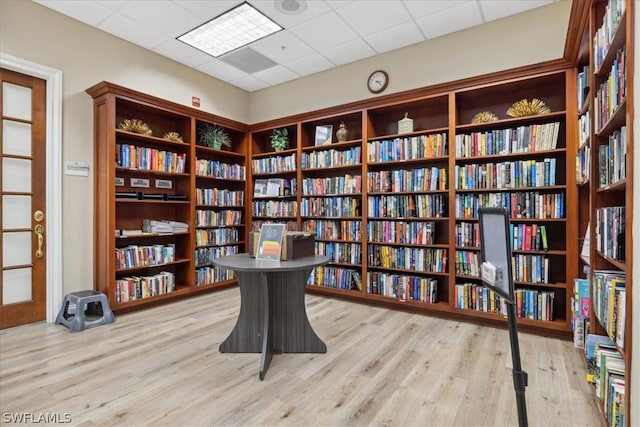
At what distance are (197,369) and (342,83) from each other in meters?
3.74

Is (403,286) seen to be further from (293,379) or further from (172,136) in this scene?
(172,136)

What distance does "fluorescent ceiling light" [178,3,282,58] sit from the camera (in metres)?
3.21

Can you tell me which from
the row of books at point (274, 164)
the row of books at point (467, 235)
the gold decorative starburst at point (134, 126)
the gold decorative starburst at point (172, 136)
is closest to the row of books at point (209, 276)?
the row of books at point (274, 164)

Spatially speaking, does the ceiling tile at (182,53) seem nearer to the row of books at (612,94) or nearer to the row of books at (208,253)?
the row of books at (208,253)

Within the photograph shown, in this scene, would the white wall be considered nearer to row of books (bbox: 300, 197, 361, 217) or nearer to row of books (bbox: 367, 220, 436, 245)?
row of books (bbox: 300, 197, 361, 217)

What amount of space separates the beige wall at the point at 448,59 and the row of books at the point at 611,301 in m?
2.34

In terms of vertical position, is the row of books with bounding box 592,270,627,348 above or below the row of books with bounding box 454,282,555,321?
above

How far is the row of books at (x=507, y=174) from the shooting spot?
2887mm

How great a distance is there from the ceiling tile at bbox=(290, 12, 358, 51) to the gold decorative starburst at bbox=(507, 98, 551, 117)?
186 centimetres

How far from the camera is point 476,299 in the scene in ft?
10.4

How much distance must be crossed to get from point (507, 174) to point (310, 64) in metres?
2.82

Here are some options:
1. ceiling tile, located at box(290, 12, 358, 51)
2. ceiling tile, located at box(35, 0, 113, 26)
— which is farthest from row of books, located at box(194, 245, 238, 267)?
ceiling tile, located at box(290, 12, 358, 51)

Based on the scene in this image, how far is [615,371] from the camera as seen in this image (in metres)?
1.45

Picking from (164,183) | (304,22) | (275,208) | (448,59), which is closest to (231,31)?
(304,22)
